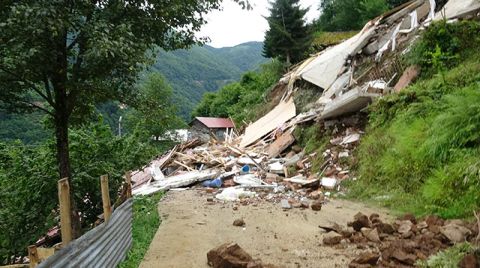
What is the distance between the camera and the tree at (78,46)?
14.5ft

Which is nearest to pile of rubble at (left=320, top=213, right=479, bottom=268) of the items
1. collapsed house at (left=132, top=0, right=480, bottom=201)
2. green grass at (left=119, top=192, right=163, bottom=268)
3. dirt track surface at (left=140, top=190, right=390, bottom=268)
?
dirt track surface at (left=140, top=190, right=390, bottom=268)

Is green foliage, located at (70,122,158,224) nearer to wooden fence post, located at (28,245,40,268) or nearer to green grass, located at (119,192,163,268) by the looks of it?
green grass, located at (119,192,163,268)

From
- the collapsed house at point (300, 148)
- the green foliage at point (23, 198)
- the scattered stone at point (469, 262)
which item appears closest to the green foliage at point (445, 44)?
the collapsed house at point (300, 148)

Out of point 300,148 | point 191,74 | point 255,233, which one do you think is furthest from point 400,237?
point 191,74

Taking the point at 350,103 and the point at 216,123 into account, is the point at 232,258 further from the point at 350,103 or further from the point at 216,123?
the point at 216,123

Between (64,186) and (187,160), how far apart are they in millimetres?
9928

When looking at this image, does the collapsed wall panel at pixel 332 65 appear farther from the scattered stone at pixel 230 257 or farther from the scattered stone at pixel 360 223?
the scattered stone at pixel 230 257

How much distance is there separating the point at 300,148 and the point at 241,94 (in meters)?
24.7

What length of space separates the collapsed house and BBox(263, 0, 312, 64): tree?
9.87 metres

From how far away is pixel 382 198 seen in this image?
6.79 metres

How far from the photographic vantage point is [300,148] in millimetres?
11711

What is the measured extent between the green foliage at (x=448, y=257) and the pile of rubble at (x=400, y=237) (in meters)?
0.12

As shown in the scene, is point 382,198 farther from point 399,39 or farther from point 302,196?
point 399,39

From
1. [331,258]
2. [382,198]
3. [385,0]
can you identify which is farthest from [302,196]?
[385,0]
